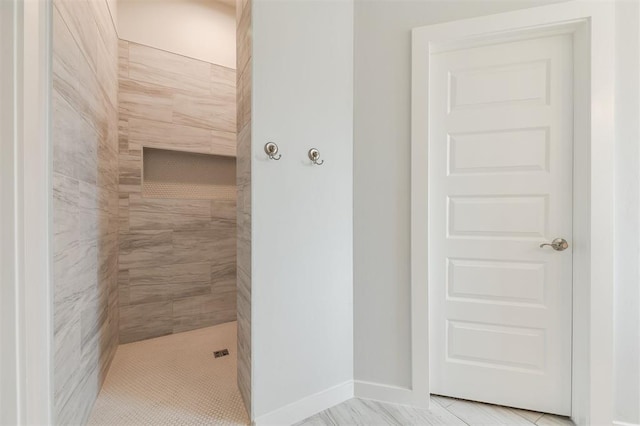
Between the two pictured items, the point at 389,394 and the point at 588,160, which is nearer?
the point at 588,160

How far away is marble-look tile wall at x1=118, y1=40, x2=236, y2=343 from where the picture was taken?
239 cm

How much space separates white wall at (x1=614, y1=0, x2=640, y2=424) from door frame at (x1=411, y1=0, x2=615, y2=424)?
5 centimetres

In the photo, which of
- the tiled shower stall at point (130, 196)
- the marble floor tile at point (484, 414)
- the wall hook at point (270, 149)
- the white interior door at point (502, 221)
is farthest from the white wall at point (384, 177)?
the tiled shower stall at point (130, 196)

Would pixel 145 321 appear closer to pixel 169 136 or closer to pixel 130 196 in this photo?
pixel 130 196

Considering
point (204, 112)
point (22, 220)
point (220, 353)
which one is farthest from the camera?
point (204, 112)

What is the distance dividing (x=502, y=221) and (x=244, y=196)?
1.38 metres

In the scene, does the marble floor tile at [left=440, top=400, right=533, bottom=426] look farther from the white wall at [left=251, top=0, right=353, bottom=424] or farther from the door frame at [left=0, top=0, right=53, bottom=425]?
the door frame at [left=0, top=0, right=53, bottom=425]

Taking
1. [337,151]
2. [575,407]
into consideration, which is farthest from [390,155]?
[575,407]

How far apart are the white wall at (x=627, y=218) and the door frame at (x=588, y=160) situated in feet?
0.16

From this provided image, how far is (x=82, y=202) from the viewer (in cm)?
145

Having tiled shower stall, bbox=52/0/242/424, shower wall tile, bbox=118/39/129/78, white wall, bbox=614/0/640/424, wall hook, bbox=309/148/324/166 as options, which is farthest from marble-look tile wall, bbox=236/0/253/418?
white wall, bbox=614/0/640/424

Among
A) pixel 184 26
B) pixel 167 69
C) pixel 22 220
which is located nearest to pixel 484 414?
pixel 22 220

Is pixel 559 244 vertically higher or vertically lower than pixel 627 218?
lower

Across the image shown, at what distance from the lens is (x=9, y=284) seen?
0.90 meters
